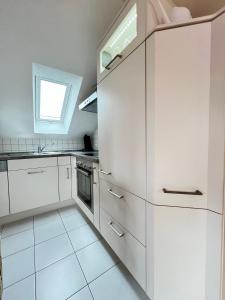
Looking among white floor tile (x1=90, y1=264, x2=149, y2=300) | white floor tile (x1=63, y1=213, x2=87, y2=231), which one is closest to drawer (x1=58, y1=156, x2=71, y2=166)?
white floor tile (x1=63, y1=213, x2=87, y2=231)

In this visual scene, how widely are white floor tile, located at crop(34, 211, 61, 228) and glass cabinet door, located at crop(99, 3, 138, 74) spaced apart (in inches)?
79.3

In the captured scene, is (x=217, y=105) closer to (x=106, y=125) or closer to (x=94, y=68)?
(x=106, y=125)

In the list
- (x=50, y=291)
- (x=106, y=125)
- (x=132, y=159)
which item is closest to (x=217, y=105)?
(x=132, y=159)

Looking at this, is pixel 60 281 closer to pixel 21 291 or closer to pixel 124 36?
pixel 21 291

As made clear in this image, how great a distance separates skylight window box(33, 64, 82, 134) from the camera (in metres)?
2.00

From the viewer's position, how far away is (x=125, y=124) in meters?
1.04

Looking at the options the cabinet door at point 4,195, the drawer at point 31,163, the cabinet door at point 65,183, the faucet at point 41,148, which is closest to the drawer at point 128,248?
the cabinet door at point 65,183

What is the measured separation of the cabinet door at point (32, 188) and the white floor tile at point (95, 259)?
102 cm

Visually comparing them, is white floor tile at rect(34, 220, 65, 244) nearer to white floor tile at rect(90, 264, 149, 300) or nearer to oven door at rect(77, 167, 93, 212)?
oven door at rect(77, 167, 93, 212)

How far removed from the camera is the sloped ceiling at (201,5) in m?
0.93

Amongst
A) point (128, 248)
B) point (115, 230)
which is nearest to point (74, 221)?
point (115, 230)

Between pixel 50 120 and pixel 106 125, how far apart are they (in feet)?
5.49

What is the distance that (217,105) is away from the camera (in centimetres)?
68

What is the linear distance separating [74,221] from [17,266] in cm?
78
